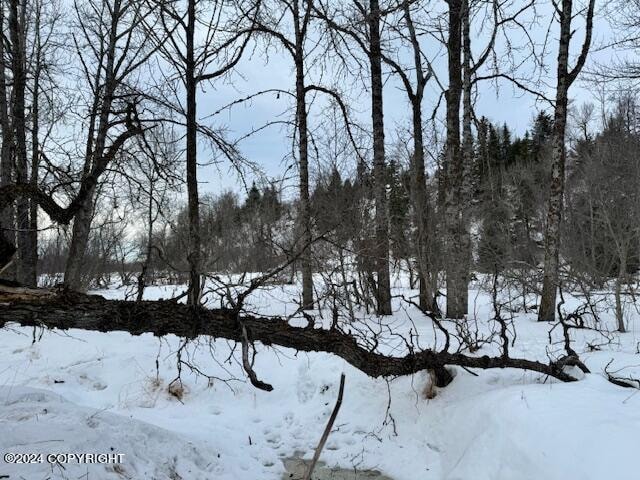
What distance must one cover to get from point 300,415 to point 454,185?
18.4 feet

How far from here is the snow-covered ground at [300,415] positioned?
3.48 meters

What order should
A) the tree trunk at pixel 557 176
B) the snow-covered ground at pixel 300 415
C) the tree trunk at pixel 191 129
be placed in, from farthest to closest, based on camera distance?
the tree trunk at pixel 557 176
the tree trunk at pixel 191 129
the snow-covered ground at pixel 300 415

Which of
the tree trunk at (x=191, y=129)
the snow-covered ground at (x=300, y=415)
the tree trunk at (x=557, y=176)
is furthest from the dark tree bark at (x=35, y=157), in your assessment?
the tree trunk at (x=557, y=176)

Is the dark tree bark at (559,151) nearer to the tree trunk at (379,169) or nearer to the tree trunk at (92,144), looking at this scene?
the tree trunk at (379,169)

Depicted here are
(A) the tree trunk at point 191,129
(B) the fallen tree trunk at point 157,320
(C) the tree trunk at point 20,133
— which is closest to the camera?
(B) the fallen tree trunk at point 157,320

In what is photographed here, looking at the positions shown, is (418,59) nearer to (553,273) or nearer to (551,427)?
(553,273)

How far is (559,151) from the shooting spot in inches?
346

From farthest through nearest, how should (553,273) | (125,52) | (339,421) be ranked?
(125,52) → (553,273) → (339,421)

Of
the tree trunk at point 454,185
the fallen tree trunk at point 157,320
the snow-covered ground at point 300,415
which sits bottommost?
the snow-covered ground at point 300,415

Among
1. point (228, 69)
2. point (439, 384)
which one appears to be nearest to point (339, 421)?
point (439, 384)

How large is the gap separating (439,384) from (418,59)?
951 centimetres

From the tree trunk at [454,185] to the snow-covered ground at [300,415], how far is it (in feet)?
3.56

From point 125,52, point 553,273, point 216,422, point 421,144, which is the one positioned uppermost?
point 125,52

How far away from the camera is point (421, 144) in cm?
1145
